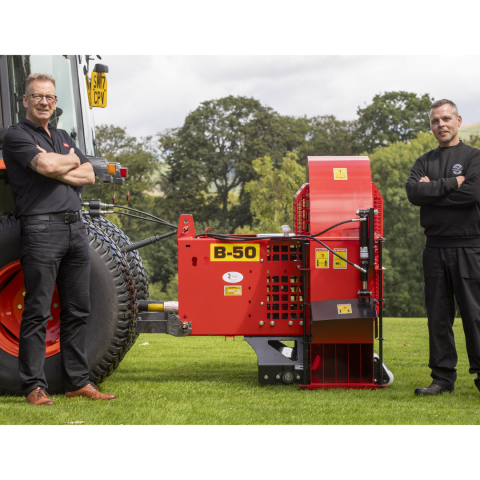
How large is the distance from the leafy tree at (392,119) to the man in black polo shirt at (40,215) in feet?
141

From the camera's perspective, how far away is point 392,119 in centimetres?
4566

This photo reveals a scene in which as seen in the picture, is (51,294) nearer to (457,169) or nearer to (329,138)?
(457,169)

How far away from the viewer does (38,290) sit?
4.12m

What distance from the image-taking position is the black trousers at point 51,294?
13.5ft

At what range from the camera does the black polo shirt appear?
4.03 meters

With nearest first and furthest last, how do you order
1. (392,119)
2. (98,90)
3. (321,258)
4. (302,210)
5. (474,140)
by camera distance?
(321,258) < (302,210) < (98,90) < (474,140) < (392,119)

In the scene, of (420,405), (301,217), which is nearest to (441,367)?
(420,405)

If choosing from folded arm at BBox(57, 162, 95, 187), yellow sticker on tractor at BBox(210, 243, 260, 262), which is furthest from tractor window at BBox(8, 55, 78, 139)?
yellow sticker on tractor at BBox(210, 243, 260, 262)

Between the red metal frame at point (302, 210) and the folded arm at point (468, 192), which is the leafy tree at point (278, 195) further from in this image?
the folded arm at point (468, 192)

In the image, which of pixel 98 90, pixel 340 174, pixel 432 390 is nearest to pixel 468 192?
pixel 340 174

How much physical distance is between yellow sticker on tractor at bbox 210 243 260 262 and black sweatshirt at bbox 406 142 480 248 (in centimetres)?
131

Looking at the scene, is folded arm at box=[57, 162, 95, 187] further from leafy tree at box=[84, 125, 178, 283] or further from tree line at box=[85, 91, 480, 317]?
leafy tree at box=[84, 125, 178, 283]

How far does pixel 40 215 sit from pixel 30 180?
0.84 ft

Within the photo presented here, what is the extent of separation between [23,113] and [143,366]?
8.69 ft
